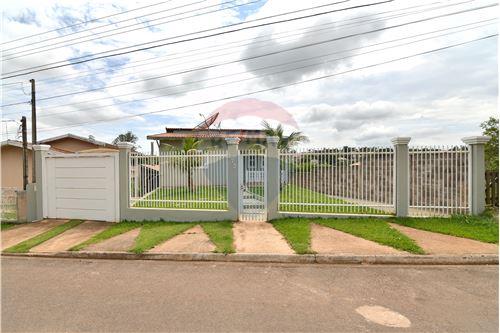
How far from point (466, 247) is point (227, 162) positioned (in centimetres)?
567

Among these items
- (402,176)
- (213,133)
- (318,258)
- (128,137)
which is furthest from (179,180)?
(128,137)

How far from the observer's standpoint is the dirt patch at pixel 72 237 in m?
6.05

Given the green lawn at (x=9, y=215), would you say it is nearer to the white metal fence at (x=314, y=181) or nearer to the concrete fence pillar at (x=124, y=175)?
the concrete fence pillar at (x=124, y=175)

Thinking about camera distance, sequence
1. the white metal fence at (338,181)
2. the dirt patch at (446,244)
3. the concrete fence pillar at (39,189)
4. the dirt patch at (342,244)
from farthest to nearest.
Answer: the concrete fence pillar at (39,189) → the white metal fence at (338,181) → the dirt patch at (342,244) → the dirt patch at (446,244)

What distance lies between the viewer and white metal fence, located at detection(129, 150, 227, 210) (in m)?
7.75

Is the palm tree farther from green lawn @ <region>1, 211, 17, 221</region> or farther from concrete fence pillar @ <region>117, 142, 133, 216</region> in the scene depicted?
green lawn @ <region>1, 211, 17, 221</region>

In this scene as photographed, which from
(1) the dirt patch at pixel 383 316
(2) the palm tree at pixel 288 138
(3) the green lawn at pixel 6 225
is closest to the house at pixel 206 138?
(2) the palm tree at pixel 288 138

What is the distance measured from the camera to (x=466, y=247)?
5.15m

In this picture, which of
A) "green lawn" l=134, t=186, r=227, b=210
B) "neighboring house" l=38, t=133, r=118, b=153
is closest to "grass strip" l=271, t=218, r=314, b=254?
"green lawn" l=134, t=186, r=227, b=210

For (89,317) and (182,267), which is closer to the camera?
(89,317)

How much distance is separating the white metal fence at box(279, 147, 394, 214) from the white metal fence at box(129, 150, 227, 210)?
6.06 feet

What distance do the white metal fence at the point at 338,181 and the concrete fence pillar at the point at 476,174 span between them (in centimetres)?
191

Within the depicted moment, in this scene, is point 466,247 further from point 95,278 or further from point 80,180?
point 80,180

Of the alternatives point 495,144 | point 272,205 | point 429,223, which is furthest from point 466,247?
point 495,144
